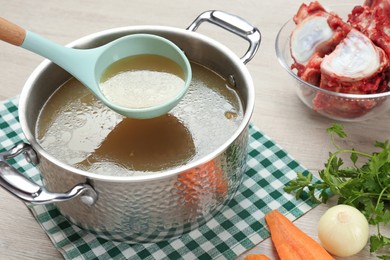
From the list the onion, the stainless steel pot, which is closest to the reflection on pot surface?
the stainless steel pot

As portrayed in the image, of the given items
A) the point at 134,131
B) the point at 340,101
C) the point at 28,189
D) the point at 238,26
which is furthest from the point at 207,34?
the point at 28,189

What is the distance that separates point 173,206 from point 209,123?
0.21 metres

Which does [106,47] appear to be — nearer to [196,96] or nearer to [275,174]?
[196,96]

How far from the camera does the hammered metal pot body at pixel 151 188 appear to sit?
108 cm

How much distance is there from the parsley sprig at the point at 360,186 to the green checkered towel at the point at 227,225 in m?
0.04

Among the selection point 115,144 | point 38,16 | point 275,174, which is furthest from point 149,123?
point 38,16

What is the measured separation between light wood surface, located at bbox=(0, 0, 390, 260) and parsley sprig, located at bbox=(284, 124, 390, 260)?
0.04 meters

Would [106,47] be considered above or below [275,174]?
above

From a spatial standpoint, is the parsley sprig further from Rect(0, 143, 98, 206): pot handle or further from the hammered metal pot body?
Rect(0, 143, 98, 206): pot handle

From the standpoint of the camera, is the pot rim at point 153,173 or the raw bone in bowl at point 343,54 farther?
the raw bone in bowl at point 343,54

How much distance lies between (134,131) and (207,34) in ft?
2.00

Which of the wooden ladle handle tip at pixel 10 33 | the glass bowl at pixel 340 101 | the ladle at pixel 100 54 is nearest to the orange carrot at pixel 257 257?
the ladle at pixel 100 54

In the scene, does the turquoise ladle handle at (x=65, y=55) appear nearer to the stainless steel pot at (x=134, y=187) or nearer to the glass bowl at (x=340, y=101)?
the stainless steel pot at (x=134, y=187)

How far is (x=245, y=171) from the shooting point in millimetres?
1384
